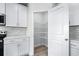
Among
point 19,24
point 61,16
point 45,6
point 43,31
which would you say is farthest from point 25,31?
point 61,16

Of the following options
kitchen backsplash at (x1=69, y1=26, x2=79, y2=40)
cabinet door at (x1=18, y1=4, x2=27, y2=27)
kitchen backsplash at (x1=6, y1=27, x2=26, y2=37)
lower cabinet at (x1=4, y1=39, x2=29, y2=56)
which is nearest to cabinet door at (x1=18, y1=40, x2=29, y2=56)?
lower cabinet at (x1=4, y1=39, x2=29, y2=56)

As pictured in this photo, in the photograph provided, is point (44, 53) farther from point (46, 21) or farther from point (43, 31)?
point (46, 21)

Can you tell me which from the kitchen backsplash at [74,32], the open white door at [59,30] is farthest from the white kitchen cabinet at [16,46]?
the kitchen backsplash at [74,32]

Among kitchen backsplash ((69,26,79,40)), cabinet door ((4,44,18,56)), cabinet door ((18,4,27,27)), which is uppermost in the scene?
cabinet door ((18,4,27,27))

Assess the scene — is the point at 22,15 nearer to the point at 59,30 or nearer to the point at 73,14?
the point at 59,30

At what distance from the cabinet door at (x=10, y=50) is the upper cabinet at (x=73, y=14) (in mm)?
1030

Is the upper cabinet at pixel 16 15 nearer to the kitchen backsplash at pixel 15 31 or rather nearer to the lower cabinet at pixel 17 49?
the kitchen backsplash at pixel 15 31

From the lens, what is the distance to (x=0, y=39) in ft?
6.10

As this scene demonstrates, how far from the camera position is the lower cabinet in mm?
1887

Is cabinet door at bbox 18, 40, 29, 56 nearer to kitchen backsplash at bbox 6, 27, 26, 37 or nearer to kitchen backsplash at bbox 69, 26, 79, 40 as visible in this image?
Answer: kitchen backsplash at bbox 6, 27, 26, 37

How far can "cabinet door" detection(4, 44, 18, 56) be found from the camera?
188 centimetres

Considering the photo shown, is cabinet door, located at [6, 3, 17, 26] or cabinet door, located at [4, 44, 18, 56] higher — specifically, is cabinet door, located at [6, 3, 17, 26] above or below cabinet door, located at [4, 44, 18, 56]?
above

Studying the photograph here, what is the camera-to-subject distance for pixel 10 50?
6.23 feet

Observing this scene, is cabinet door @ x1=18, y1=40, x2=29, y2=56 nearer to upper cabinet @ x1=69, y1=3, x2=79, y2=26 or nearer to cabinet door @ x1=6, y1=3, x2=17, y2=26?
cabinet door @ x1=6, y1=3, x2=17, y2=26
